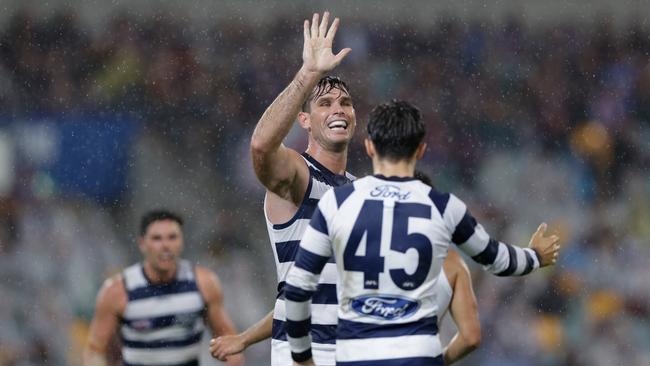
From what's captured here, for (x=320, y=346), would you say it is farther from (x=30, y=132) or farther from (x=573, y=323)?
(x=30, y=132)

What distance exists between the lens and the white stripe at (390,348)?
3889mm

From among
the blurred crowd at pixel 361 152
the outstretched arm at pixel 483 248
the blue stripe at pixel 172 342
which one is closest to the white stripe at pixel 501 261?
the outstretched arm at pixel 483 248

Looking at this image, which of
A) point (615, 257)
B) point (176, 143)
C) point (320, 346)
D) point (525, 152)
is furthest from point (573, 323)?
point (320, 346)

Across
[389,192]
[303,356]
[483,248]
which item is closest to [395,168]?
[389,192]

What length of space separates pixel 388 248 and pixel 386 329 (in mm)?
262

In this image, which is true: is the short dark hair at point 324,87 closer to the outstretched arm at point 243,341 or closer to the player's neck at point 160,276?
the outstretched arm at point 243,341

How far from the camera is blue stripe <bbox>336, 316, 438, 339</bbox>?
3904 mm

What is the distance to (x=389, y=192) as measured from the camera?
155 inches

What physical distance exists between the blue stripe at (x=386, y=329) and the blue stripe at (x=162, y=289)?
3867mm

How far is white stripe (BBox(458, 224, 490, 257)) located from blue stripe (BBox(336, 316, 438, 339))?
0.28m

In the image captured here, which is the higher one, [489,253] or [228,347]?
[489,253]

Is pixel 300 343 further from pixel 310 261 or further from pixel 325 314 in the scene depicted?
pixel 325 314

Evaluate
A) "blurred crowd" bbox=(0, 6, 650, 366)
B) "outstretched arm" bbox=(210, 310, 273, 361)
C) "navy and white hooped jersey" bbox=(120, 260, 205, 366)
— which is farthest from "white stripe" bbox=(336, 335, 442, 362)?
"blurred crowd" bbox=(0, 6, 650, 366)

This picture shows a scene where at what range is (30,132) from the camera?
1092 cm
